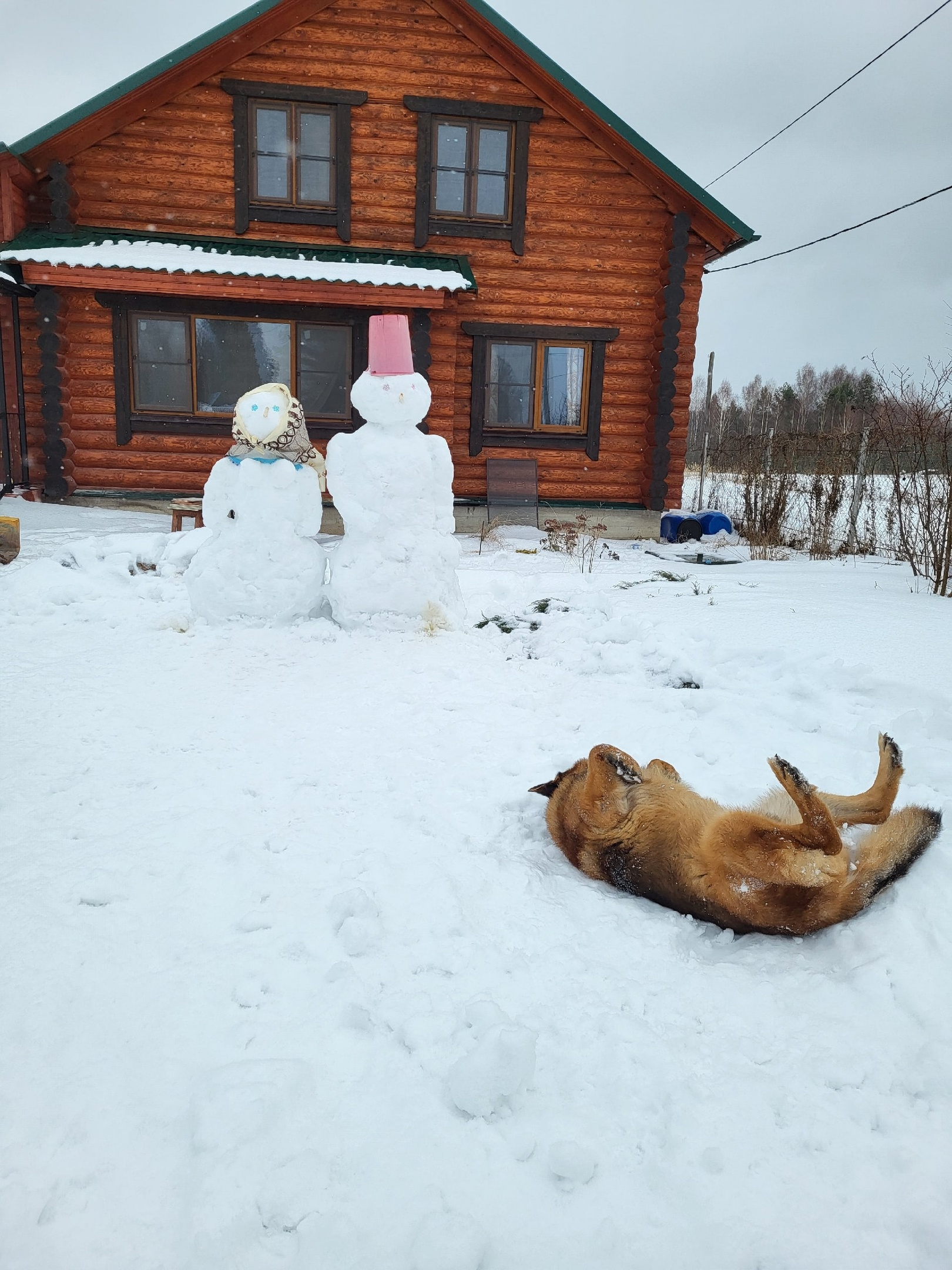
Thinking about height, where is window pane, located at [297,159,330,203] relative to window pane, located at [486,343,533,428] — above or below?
above

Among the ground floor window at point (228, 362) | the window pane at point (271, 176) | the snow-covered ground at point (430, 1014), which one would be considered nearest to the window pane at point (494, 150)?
the window pane at point (271, 176)

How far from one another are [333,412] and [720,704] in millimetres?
7928

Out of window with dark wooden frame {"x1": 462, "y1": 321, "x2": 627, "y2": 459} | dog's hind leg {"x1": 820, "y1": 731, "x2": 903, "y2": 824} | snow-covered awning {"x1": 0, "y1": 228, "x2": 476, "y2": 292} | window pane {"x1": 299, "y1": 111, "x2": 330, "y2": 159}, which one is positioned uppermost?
window pane {"x1": 299, "y1": 111, "x2": 330, "y2": 159}

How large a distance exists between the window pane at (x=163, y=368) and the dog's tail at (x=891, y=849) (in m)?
9.55

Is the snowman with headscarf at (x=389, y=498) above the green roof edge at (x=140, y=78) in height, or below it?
below

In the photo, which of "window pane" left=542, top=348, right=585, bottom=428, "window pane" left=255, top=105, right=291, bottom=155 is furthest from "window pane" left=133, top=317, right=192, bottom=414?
"window pane" left=542, top=348, right=585, bottom=428

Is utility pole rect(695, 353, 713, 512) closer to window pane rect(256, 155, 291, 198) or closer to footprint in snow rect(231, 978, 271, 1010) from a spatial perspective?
window pane rect(256, 155, 291, 198)

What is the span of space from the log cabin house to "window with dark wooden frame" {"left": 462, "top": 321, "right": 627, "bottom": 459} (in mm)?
32

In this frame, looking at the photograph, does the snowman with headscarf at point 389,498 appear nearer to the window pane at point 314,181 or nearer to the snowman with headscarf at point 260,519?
the snowman with headscarf at point 260,519

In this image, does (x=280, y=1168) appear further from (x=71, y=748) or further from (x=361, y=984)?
(x=71, y=748)

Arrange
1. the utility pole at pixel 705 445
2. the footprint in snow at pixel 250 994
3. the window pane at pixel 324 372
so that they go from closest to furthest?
the footprint in snow at pixel 250 994
the window pane at pixel 324 372
the utility pole at pixel 705 445

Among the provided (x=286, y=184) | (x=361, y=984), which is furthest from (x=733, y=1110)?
(x=286, y=184)

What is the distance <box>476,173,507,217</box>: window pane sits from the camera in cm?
976

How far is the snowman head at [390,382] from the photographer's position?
15.5ft
